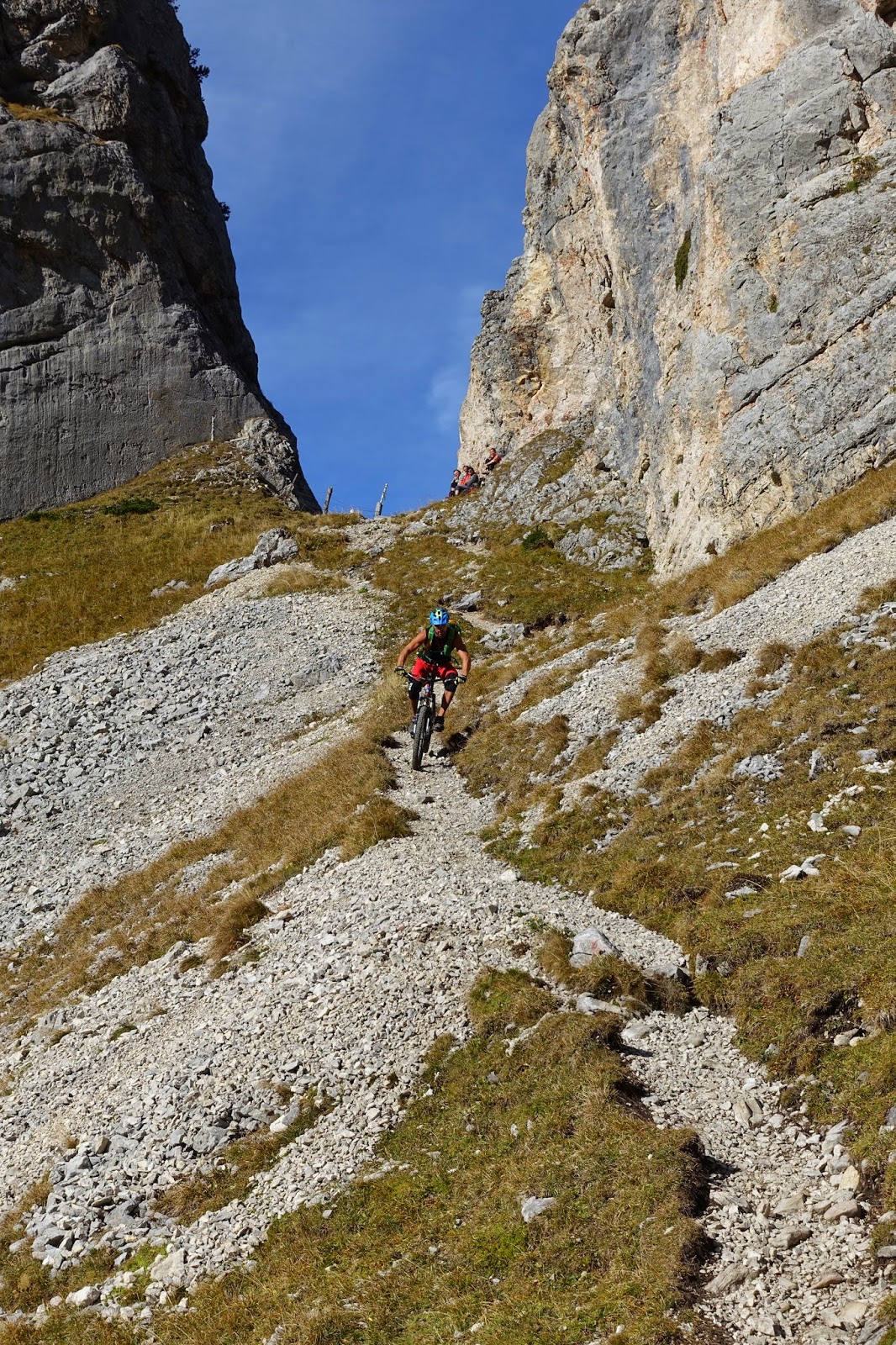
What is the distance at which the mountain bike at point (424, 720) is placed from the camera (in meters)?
19.4

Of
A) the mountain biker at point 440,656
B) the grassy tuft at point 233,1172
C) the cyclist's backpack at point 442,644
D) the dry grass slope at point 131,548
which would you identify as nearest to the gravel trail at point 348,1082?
the grassy tuft at point 233,1172

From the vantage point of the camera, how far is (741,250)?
2834cm

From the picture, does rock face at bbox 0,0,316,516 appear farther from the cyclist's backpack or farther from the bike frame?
the bike frame

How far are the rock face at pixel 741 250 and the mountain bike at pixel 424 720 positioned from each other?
1130 cm

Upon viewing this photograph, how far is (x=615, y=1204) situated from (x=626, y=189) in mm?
42258

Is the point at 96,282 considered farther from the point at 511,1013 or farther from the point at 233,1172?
the point at 233,1172

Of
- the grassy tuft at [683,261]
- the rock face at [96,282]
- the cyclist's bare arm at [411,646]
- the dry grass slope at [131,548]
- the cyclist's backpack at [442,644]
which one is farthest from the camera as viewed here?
the rock face at [96,282]

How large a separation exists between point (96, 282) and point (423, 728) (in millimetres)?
53487

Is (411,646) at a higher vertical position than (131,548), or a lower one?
lower

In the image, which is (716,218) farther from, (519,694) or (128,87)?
(128,87)

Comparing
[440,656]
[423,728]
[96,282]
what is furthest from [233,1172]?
[96,282]

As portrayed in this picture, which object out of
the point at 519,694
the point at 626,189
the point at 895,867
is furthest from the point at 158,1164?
the point at 626,189

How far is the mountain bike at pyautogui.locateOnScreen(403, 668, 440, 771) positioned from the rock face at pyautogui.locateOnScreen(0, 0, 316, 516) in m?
43.1

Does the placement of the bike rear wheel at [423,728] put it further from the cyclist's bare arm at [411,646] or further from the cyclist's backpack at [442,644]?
the cyclist's bare arm at [411,646]
